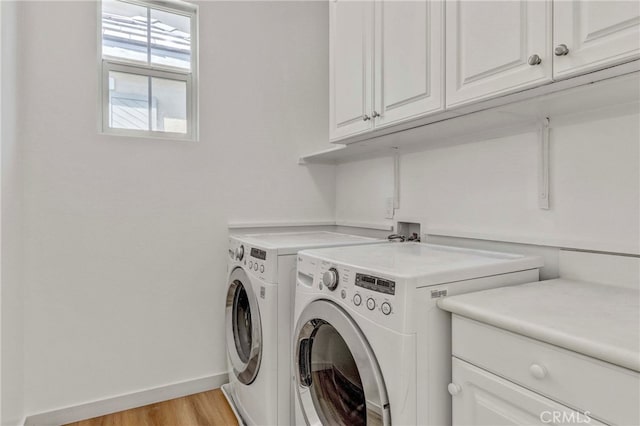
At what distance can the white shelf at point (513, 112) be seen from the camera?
40.8 inches

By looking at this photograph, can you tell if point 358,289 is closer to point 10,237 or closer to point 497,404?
point 497,404

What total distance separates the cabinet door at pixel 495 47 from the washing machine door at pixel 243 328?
1245 millimetres

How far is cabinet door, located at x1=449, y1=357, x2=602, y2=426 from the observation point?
775mm

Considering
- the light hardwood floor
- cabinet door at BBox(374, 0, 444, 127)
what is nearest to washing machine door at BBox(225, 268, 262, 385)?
the light hardwood floor

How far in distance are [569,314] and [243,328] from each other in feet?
5.20

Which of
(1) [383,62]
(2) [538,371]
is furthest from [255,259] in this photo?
(2) [538,371]

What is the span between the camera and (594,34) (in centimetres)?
94

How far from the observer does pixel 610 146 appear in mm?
1227

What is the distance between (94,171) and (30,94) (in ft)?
1.52

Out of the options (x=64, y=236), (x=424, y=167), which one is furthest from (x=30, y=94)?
(x=424, y=167)

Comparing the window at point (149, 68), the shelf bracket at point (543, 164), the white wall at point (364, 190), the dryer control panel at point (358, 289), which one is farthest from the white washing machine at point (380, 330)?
the window at point (149, 68)

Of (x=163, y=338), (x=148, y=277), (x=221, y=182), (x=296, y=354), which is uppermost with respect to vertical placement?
(x=221, y=182)

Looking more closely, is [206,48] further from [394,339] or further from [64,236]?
[394,339]

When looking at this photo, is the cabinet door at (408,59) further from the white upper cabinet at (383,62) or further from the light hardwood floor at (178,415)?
the light hardwood floor at (178,415)
